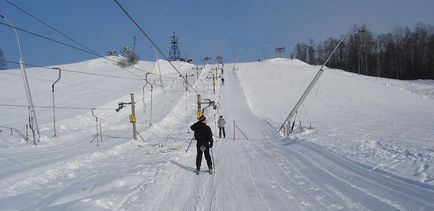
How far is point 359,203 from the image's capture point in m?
8.02

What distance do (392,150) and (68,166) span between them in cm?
1208

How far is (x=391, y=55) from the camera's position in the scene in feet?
369

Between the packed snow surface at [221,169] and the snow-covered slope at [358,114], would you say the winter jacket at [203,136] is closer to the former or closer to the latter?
the packed snow surface at [221,169]

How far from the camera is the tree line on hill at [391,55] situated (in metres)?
102

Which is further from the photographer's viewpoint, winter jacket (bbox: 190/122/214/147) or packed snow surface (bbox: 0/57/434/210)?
winter jacket (bbox: 190/122/214/147)

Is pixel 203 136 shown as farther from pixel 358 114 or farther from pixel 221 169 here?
pixel 358 114

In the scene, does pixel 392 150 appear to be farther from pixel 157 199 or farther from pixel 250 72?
pixel 250 72

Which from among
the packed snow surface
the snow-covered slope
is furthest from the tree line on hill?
the packed snow surface

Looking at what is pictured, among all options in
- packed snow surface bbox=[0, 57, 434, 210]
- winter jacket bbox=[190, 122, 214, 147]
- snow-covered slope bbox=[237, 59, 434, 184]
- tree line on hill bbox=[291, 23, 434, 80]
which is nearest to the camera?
packed snow surface bbox=[0, 57, 434, 210]

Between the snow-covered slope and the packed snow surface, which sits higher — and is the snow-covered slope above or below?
above

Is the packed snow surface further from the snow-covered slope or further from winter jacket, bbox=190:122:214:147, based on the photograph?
winter jacket, bbox=190:122:214:147

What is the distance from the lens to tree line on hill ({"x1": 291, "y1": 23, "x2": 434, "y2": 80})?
102188 mm

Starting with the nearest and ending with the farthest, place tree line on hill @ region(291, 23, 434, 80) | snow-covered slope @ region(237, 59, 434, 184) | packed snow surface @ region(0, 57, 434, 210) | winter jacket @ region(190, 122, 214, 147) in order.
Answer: packed snow surface @ region(0, 57, 434, 210) → winter jacket @ region(190, 122, 214, 147) → snow-covered slope @ region(237, 59, 434, 184) → tree line on hill @ region(291, 23, 434, 80)

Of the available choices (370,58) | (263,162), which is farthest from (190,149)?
(370,58)
